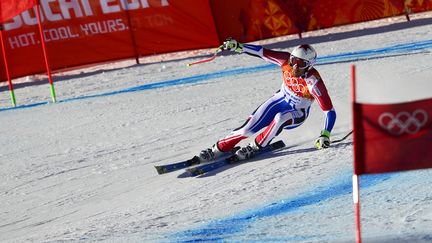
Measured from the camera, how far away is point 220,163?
34.0ft

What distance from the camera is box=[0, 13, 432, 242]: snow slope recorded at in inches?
305

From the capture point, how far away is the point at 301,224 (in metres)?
7.54

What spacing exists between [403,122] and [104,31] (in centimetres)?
1557

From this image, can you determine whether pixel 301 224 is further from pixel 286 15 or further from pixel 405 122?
pixel 286 15

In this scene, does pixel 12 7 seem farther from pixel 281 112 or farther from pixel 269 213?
pixel 269 213

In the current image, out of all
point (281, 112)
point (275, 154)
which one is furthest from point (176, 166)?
point (281, 112)

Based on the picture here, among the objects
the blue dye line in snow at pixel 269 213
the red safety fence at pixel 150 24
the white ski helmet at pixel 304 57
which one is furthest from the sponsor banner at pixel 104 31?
the blue dye line in snow at pixel 269 213

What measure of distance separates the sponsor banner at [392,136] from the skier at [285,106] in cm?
473

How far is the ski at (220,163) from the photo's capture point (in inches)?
395

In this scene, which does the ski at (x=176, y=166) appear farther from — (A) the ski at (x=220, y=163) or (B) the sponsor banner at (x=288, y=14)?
(B) the sponsor banner at (x=288, y=14)

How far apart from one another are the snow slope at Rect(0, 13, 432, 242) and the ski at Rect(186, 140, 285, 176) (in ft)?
0.43

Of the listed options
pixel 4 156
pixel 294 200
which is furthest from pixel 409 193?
pixel 4 156

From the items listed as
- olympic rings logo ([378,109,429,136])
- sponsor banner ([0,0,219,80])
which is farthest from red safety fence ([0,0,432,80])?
olympic rings logo ([378,109,429,136])

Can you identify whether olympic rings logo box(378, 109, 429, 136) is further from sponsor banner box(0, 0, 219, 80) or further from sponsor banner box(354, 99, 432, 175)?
sponsor banner box(0, 0, 219, 80)
